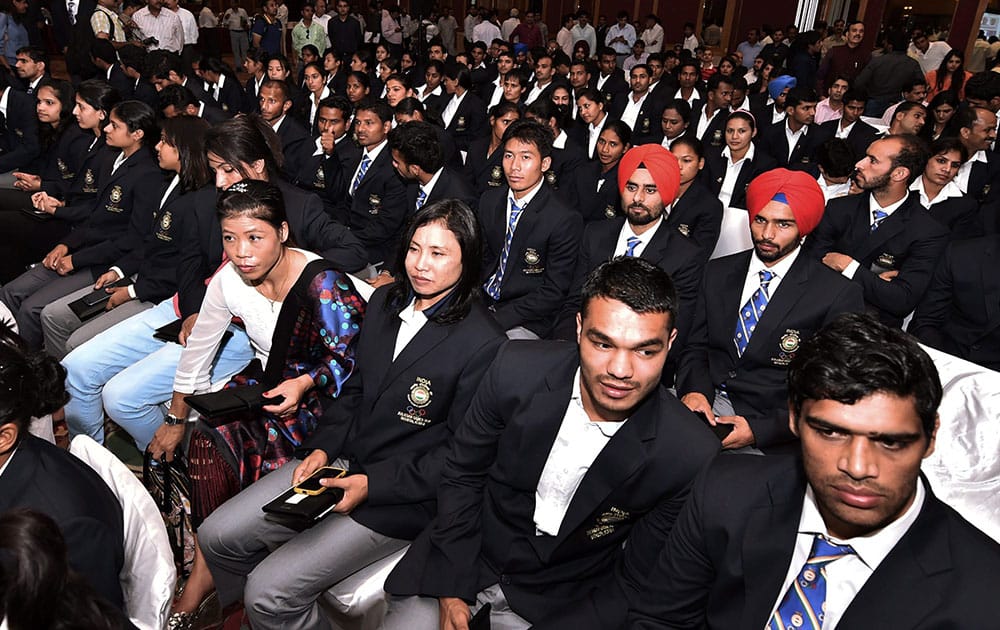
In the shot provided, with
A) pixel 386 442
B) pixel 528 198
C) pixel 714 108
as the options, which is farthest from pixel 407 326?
pixel 714 108

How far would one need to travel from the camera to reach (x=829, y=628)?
1.30 m

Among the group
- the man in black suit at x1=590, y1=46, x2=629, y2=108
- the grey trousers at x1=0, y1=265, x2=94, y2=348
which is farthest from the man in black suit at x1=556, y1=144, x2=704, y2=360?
the man in black suit at x1=590, y1=46, x2=629, y2=108

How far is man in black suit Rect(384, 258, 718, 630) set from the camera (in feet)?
5.34

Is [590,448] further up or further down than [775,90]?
further down

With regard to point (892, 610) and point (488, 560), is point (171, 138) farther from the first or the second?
point (892, 610)

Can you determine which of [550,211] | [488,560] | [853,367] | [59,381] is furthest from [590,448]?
[550,211]

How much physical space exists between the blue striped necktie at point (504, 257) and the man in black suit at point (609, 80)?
5.29m

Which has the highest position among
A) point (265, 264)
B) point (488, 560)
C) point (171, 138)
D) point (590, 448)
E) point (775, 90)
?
point (775, 90)

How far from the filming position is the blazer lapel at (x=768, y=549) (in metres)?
1.37

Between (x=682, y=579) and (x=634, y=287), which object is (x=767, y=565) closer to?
(x=682, y=579)

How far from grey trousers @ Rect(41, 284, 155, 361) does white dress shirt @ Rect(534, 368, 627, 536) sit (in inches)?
95.2

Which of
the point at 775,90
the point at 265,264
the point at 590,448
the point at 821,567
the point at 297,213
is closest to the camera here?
the point at 821,567

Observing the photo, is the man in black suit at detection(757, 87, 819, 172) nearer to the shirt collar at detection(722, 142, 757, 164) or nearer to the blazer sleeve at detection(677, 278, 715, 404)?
the shirt collar at detection(722, 142, 757, 164)

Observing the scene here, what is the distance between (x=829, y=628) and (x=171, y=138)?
10.7ft
